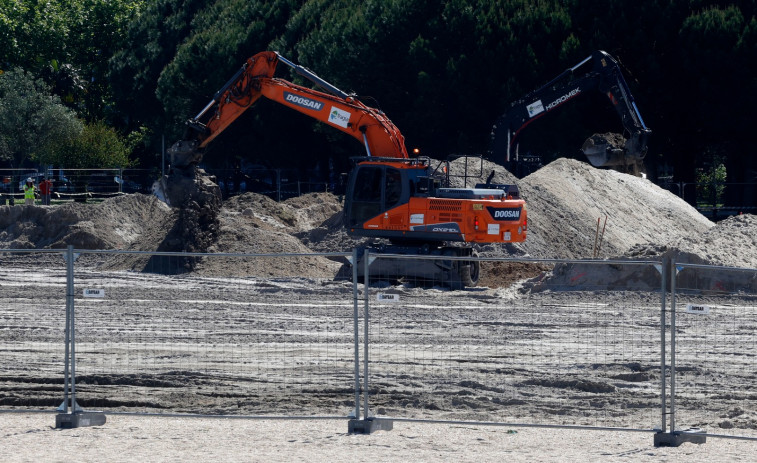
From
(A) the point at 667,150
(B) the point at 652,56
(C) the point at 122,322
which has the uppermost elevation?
(B) the point at 652,56

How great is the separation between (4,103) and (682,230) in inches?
1547

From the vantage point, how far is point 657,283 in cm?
1970

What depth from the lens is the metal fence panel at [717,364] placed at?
34.0 ft

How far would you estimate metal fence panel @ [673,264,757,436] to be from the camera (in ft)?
34.0

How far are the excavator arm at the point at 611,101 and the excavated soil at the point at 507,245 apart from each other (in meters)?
0.68

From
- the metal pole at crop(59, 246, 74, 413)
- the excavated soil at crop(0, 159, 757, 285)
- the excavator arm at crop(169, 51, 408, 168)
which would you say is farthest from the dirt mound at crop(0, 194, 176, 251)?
the metal pole at crop(59, 246, 74, 413)

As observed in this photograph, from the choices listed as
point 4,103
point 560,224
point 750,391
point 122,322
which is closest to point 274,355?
point 122,322

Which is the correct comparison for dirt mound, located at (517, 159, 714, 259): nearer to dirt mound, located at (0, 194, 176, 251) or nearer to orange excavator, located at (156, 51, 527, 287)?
orange excavator, located at (156, 51, 527, 287)

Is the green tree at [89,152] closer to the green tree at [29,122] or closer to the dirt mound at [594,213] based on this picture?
the green tree at [29,122]

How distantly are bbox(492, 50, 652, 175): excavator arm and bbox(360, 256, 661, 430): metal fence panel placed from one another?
1629 cm

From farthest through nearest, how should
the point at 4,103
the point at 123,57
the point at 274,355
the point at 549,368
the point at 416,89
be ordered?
the point at 123,57 < the point at 4,103 < the point at 416,89 < the point at 274,355 < the point at 549,368

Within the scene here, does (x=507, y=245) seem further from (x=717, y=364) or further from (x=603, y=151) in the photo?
(x=717, y=364)

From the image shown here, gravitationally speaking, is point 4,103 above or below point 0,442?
above

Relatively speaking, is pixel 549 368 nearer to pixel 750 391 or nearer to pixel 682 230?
pixel 750 391
